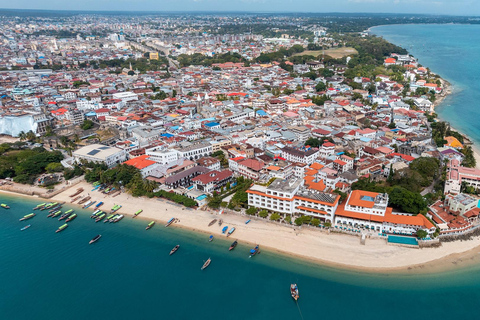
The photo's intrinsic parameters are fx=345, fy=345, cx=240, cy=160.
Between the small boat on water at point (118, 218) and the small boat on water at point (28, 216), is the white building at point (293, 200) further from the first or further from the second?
the small boat on water at point (28, 216)

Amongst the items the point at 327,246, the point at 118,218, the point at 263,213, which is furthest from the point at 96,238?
the point at 327,246

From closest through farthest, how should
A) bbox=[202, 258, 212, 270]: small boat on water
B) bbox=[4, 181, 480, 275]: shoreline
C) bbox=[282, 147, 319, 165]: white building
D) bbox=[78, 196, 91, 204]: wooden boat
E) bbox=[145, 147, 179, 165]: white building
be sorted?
bbox=[4, 181, 480, 275]: shoreline, bbox=[202, 258, 212, 270]: small boat on water, bbox=[78, 196, 91, 204]: wooden boat, bbox=[282, 147, 319, 165]: white building, bbox=[145, 147, 179, 165]: white building

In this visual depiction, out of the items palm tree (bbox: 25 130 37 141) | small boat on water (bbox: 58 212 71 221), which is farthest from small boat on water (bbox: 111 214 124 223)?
palm tree (bbox: 25 130 37 141)

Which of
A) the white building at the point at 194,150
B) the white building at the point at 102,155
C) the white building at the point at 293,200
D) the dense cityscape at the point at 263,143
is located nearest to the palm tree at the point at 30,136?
the dense cityscape at the point at 263,143

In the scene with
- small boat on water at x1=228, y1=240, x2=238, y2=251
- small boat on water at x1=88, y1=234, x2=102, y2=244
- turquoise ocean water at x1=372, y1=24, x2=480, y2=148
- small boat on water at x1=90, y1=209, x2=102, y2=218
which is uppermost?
small boat on water at x1=228, y1=240, x2=238, y2=251

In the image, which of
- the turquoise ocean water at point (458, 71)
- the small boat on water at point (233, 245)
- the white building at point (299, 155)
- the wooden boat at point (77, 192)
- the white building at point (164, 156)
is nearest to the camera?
the small boat on water at point (233, 245)

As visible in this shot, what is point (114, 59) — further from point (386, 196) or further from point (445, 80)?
point (386, 196)

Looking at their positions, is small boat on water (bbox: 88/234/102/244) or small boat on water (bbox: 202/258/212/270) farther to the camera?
Result: small boat on water (bbox: 88/234/102/244)

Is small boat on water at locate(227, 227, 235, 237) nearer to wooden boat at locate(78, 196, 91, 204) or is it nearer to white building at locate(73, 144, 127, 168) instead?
wooden boat at locate(78, 196, 91, 204)

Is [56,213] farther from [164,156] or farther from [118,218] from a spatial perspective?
[164,156]
